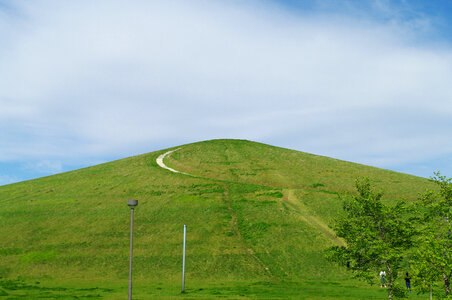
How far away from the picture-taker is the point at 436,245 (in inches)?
1091

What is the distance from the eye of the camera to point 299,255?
59.4 metres

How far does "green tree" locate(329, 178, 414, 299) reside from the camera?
3164 centimetres

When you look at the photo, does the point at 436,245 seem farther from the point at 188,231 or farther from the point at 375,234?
the point at 188,231

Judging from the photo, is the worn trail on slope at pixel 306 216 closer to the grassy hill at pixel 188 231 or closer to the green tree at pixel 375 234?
the grassy hill at pixel 188 231

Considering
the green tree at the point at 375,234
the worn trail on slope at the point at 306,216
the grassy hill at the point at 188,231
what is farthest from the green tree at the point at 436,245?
the worn trail on slope at the point at 306,216

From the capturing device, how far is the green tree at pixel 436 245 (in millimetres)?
27016

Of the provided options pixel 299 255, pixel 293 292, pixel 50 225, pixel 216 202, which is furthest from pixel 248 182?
pixel 293 292

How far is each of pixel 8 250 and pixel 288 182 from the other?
203ft

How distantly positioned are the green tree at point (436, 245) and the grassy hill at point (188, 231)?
7996 mm

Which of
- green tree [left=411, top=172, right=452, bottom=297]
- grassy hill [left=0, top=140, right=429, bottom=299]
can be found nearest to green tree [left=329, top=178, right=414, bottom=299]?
green tree [left=411, top=172, right=452, bottom=297]

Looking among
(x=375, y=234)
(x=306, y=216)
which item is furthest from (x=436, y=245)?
(x=306, y=216)

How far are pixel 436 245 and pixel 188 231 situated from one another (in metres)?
45.5

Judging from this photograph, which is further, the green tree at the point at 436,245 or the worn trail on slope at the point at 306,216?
the worn trail on slope at the point at 306,216

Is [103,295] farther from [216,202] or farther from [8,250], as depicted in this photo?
[216,202]
